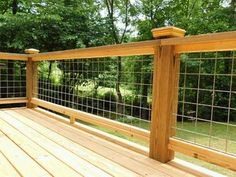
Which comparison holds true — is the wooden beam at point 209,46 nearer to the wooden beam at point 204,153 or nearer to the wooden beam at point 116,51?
the wooden beam at point 116,51

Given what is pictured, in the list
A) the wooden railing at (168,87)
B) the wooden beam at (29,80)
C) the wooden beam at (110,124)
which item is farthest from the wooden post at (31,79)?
the wooden railing at (168,87)

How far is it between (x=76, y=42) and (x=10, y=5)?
237 cm

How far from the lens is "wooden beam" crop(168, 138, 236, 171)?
5.59 feet

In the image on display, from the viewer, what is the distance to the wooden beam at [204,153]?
5.59ft

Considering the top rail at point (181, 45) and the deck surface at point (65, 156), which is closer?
the top rail at point (181, 45)

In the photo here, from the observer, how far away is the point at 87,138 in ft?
9.05

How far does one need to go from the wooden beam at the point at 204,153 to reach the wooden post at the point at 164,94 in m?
0.08

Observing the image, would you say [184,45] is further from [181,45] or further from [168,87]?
[168,87]

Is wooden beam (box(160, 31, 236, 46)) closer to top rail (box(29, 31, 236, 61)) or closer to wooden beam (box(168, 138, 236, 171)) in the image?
top rail (box(29, 31, 236, 61))

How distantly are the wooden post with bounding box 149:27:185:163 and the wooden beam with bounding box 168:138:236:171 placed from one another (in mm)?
81

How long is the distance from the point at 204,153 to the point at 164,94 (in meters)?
0.50

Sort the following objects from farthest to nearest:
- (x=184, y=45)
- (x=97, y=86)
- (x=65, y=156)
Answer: (x=97, y=86) < (x=65, y=156) < (x=184, y=45)

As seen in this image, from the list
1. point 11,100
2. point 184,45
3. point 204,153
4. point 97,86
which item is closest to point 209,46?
point 184,45

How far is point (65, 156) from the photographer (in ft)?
7.16
